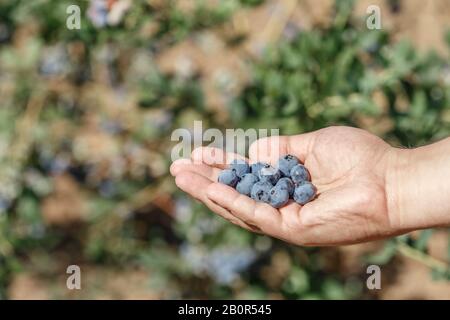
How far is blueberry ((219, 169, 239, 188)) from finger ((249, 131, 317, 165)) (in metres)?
0.16

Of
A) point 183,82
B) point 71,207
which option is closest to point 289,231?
point 183,82

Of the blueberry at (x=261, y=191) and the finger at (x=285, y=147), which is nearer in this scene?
the blueberry at (x=261, y=191)

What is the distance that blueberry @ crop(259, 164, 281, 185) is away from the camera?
1722 millimetres

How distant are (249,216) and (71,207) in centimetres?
145

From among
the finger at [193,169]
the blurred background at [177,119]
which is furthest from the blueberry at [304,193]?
the blurred background at [177,119]

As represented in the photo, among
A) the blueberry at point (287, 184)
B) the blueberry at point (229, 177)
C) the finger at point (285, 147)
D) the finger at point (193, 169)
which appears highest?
the finger at point (285, 147)

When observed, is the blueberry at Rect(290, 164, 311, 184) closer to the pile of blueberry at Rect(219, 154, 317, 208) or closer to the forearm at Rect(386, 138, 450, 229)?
the pile of blueberry at Rect(219, 154, 317, 208)

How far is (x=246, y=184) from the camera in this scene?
5.60ft

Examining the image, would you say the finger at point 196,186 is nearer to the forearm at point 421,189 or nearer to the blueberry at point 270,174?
the blueberry at point 270,174

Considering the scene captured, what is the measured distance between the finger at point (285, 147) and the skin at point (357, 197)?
10 centimetres

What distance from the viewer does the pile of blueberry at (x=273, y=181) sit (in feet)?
5.39

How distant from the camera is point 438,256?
254 cm

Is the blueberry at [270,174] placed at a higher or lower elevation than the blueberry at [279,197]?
higher
